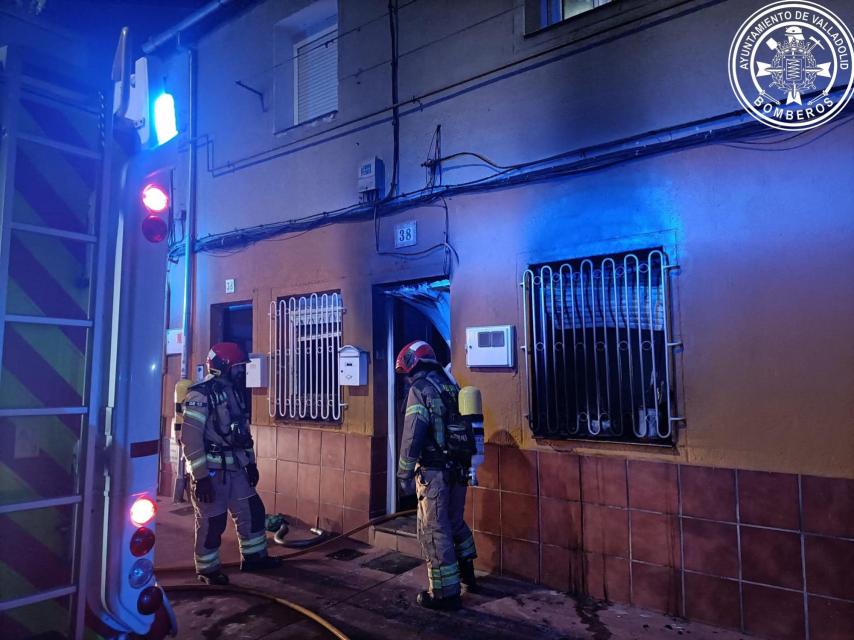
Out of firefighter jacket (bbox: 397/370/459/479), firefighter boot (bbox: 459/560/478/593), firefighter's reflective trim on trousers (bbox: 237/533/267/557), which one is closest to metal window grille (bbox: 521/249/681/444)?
firefighter jacket (bbox: 397/370/459/479)

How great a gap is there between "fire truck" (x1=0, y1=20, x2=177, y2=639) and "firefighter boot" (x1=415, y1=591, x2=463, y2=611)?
90.1 inches

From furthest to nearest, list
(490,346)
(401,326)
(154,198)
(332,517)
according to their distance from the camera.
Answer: (401,326)
(332,517)
(490,346)
(154,198)

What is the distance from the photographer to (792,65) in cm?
429

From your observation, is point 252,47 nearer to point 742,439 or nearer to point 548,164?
point 548,164

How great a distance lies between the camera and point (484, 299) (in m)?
5.67

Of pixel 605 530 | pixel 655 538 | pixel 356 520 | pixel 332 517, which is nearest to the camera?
pixel 655 538

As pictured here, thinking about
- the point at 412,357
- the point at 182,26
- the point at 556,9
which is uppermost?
the point at 182,26

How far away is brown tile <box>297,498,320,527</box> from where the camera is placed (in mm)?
6922

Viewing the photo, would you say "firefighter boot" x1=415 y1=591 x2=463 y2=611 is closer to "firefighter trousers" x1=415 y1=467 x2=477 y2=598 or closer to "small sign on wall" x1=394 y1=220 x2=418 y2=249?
"firefighter trousers" x1=415 y1=467 x2=477 y2=598

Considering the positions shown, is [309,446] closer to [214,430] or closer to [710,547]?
[214,430]

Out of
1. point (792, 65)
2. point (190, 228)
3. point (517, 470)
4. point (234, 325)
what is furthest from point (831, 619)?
point (190, 228)

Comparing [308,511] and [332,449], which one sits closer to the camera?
[332,449]

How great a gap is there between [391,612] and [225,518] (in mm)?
1863

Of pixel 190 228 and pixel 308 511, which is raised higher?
pixel 190 228
